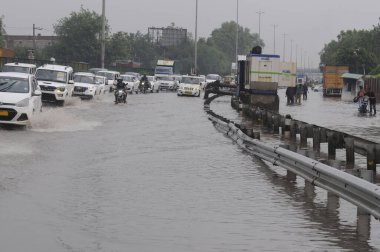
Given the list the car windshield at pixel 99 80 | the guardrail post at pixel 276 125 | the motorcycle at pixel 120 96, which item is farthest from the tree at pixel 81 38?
the guardrail post at pixel 276 125

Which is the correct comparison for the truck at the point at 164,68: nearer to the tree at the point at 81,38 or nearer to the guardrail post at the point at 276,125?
the tree at the point at 81,38

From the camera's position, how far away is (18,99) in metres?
22.6

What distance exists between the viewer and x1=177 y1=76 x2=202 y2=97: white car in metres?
61.5

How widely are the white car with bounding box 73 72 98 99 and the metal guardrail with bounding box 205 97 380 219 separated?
3099 centimetres

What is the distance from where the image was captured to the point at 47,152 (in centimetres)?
1705

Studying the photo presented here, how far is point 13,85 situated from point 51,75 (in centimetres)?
1468

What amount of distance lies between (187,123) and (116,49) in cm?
9946

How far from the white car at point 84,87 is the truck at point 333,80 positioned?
40.4 metres

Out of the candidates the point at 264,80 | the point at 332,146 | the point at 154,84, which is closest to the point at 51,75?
the point at 264,80

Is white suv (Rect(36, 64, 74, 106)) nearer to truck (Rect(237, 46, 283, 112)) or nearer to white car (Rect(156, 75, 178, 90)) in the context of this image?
truck (Rect(237, 46, 283, 112))

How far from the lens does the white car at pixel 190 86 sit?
202ft

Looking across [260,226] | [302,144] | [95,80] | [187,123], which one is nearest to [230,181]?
[260,226]

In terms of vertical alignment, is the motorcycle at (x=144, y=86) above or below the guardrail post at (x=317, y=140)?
above

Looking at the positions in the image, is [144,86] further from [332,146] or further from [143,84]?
[332,146]
